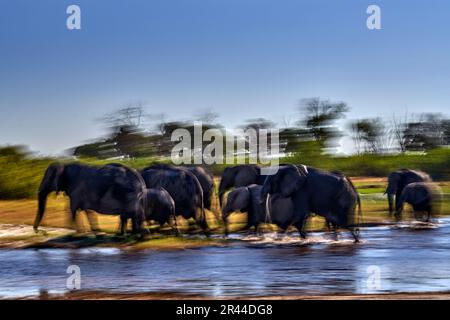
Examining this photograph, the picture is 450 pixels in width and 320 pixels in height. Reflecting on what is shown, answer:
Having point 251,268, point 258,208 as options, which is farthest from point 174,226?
point 251,268

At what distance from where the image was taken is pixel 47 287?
13688mm

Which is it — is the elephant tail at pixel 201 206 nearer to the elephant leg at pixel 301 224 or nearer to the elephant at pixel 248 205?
the elephant at pixel 248 205

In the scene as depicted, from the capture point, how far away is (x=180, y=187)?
21.6m

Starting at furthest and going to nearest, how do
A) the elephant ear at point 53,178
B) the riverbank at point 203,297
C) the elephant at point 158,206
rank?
1. the elephant ear at point 53,178
2. the elephant at point 158,206
3. the riverbank at point 203,297

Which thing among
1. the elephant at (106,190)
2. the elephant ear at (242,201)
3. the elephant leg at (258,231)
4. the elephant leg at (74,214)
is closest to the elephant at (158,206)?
the elephant at (106,190)

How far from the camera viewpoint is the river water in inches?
527

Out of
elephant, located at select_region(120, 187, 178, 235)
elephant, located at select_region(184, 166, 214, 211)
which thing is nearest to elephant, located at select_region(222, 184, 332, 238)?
elephant, located at select_region(120, 187, 178, 235)

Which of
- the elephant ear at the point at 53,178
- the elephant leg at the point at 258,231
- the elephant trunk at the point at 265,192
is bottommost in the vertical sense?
the elephant leg at the point at 258,231

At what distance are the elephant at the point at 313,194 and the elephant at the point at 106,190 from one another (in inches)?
104

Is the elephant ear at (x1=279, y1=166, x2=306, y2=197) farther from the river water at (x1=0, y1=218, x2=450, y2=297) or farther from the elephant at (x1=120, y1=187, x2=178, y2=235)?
the elephant at (x1=120, y1=187, x2=178, y2=235)

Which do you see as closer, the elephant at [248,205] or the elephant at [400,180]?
the elephant at [248,205]

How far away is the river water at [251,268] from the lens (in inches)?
527

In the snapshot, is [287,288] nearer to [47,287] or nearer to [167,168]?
[47,287]
